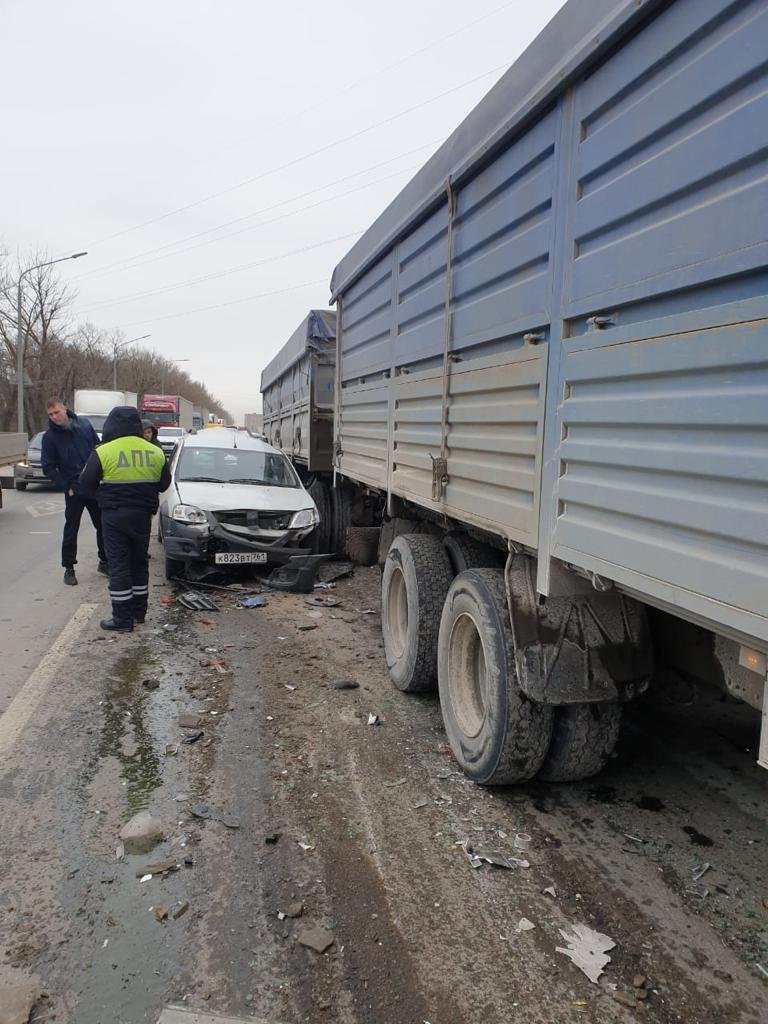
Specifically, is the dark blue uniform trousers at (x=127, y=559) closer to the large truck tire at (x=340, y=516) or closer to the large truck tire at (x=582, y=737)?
the large truck tire at (x=340, y=516)

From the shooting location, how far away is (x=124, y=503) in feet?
19.7

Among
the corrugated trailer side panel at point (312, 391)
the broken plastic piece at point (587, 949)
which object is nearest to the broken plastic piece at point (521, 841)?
the broken plastic piece at point (587, 949)

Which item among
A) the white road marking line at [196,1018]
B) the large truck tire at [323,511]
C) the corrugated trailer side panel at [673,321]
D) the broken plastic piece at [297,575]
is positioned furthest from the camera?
the large truck tire at [323,511]

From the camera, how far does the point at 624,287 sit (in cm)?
228

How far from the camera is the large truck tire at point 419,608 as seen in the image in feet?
14.5

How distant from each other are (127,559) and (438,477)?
3.17 m

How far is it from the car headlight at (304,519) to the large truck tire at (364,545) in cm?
58

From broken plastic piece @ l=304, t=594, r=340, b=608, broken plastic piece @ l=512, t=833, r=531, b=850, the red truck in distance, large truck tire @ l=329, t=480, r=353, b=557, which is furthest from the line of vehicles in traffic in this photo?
the red truck in distance

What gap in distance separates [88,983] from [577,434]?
2341 mm

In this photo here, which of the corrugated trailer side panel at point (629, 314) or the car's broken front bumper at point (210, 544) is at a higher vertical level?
the corrugated trailer side panel at point (629, 314)

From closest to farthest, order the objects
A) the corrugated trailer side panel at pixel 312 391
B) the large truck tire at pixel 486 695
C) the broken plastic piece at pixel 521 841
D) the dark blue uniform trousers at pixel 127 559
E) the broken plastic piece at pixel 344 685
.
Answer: the broken plastic piece at pixel 521 841 < the large truck tire at pixel 486 695 < the broken plastic piece at pixel 344 685 < the dark blue uniform trousers at pixel 127 559 < the corrugated trailer side panel at pixel 312 391

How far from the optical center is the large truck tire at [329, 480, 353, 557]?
867 cm

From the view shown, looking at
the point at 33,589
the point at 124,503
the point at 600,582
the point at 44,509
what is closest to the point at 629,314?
the point at 600,582

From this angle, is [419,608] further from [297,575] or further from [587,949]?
[297,575]
